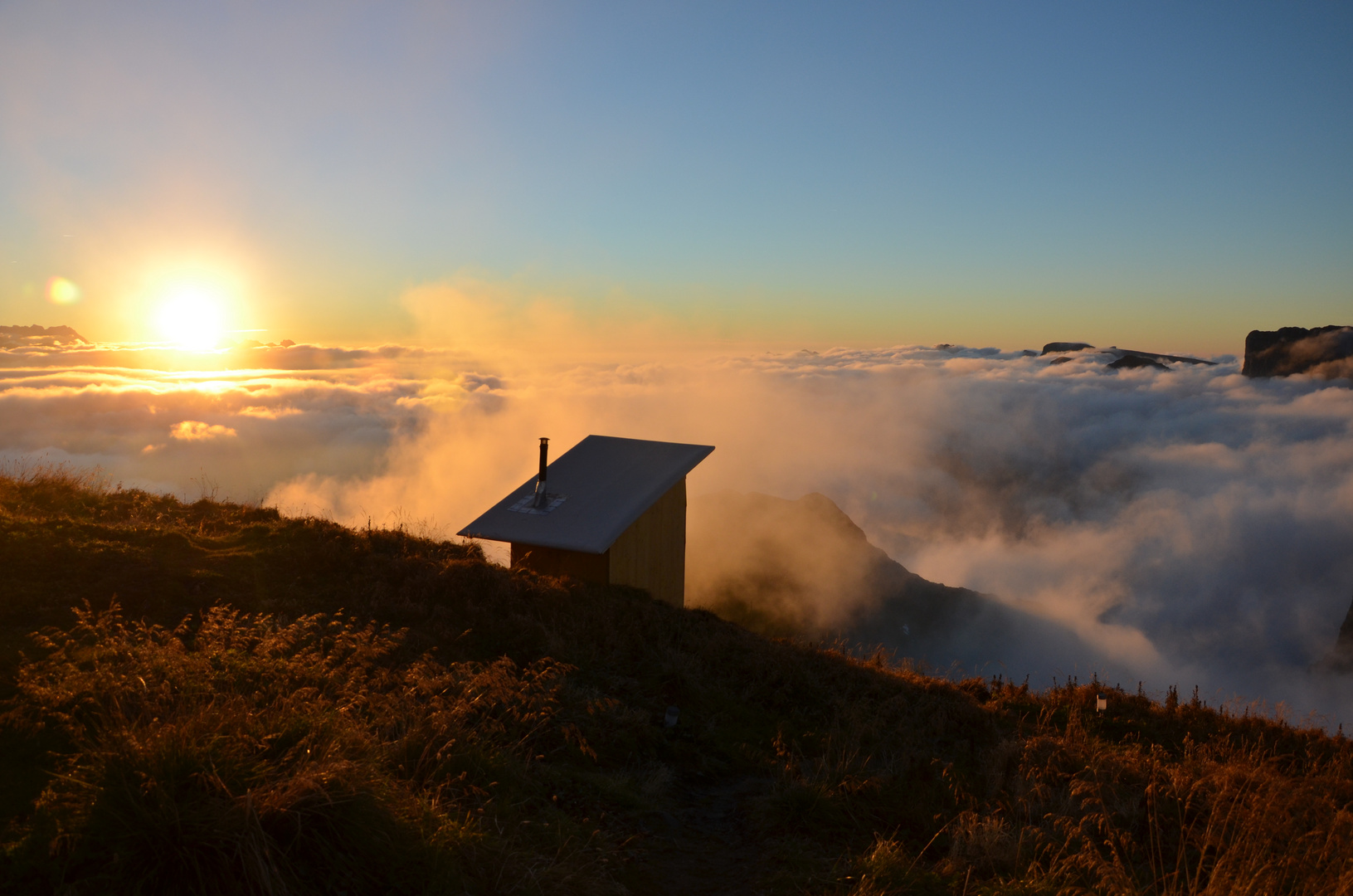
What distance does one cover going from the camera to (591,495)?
1548 cm

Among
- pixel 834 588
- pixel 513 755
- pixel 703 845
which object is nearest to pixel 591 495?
pixel 513 755

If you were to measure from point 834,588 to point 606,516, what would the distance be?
102m

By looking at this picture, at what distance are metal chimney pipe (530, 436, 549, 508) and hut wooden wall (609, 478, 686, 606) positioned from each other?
2.18 metres

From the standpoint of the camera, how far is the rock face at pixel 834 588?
101 m

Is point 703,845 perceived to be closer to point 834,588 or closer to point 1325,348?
point 834,588

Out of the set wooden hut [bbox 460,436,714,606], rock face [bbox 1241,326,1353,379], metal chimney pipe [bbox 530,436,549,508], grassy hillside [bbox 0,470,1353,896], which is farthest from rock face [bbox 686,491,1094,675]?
rock face [bbox 1241,326,1353,379]

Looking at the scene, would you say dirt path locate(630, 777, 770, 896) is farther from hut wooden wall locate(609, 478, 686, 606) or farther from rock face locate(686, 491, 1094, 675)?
rock face locate(686, 491, 1094, 675)

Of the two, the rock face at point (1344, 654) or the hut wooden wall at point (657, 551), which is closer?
the hut wooden wall at point (657, 551)

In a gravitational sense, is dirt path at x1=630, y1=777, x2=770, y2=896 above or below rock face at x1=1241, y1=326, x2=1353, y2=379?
below

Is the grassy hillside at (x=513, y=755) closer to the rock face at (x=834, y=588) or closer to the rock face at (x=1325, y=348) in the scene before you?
the rock face at (x=834, y=588)

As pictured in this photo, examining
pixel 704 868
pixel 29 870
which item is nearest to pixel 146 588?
pixel 29 870

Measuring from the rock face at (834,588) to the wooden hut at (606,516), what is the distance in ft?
245

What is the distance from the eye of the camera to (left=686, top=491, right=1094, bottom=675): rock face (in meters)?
101

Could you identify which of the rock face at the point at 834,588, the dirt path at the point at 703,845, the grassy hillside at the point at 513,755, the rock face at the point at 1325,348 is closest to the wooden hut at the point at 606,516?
the grassy hillside at the point at 513,755
